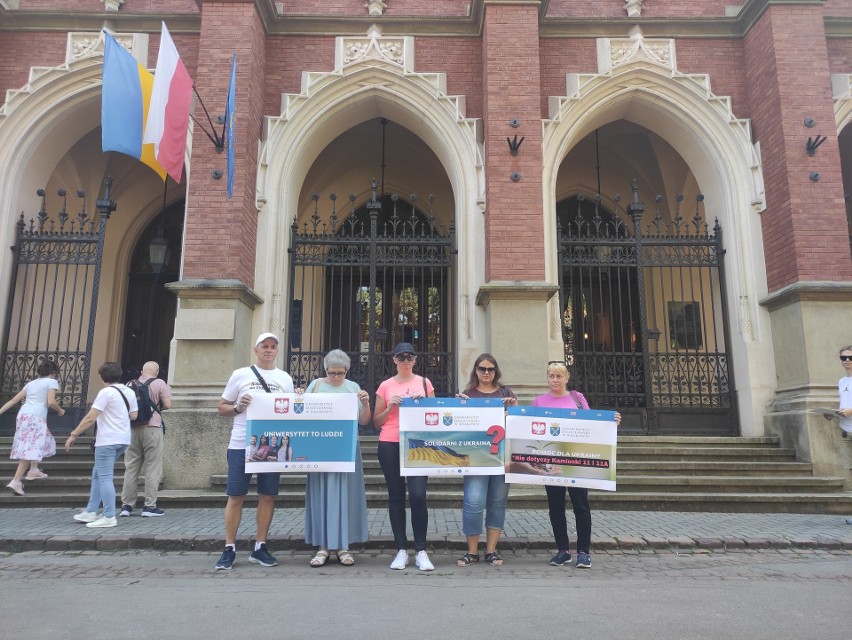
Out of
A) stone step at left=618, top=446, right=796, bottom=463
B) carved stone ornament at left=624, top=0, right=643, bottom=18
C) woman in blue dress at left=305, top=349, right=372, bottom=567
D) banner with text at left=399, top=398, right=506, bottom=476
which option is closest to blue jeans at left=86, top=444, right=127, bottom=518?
woman in blue dress at left=305, top=349, right=372, bottom=567

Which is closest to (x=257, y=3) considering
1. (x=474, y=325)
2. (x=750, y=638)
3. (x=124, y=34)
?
(x=124, y=34)

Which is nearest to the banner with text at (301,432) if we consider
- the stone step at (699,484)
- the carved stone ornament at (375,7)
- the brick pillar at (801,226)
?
the stone step at (699,484)

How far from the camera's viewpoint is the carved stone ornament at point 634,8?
998cm

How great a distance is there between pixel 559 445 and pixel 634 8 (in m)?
8.43

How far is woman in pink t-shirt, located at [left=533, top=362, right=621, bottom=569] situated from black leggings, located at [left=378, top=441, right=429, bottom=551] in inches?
40.0

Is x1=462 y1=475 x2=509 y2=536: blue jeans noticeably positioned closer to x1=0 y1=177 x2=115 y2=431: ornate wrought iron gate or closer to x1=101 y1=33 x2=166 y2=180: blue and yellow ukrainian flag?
x1=101 y1=33 x2=166 y2=180: blue and yellow ukrainian flag

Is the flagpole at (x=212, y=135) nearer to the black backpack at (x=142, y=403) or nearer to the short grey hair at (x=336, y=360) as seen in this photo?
the black backpack at (x=142, y=403)

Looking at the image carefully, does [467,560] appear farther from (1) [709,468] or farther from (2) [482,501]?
(1) [709,468]

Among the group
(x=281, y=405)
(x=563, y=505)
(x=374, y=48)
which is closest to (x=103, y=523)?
(x=281, y=405)

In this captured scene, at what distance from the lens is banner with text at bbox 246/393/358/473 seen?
461cm

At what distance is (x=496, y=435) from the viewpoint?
473 centimetres

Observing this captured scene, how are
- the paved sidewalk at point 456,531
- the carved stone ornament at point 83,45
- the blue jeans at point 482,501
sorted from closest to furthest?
the blue jeans at point 482,501
the paved sidewalk at point 456,531
the carved stone ornament at point 83,45

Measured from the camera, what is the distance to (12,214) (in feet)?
31.4

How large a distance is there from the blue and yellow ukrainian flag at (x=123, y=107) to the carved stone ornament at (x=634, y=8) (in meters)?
7.63
